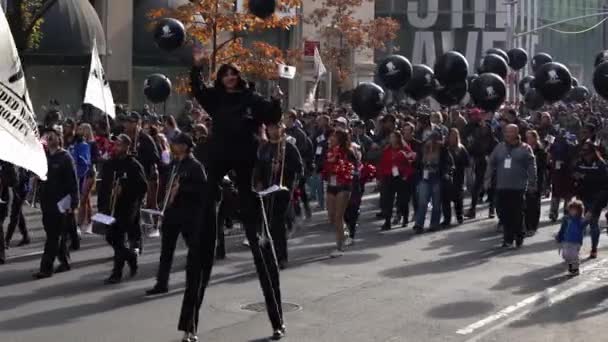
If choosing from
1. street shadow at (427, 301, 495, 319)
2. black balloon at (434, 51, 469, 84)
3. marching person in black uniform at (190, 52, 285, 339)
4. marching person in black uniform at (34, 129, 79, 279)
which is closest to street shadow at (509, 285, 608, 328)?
street shadow at (427, 301, 495, 319)

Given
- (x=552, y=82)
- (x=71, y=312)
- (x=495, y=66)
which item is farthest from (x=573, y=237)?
(x=495, y=66)

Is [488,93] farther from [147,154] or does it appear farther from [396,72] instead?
[147,154]

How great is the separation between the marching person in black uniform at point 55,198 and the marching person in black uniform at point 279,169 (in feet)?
7.33

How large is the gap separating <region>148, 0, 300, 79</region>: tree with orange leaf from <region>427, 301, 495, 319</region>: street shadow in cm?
1436

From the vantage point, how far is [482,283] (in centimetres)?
1149

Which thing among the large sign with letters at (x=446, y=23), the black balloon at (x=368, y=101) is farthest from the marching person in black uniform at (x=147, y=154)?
the large sign with letters at (x=446, y=23)

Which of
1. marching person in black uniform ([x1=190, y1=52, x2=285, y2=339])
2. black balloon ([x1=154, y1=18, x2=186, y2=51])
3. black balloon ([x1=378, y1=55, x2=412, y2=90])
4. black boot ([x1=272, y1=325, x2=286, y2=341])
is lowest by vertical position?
black boot ([x1=272, y1=325, x2=286, y2=341])

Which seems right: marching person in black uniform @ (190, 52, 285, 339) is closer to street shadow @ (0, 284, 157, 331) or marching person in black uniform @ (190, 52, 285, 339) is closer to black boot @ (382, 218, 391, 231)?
street shadow @ (0, 284, 157, 331)

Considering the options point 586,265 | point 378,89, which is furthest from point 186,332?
point 378,89

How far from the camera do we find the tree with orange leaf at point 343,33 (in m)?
42.8

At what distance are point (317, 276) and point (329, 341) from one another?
10.8 feet

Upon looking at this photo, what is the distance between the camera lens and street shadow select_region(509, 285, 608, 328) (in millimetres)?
9516

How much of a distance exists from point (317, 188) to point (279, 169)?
719cm

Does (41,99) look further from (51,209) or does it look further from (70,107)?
(51,209)
